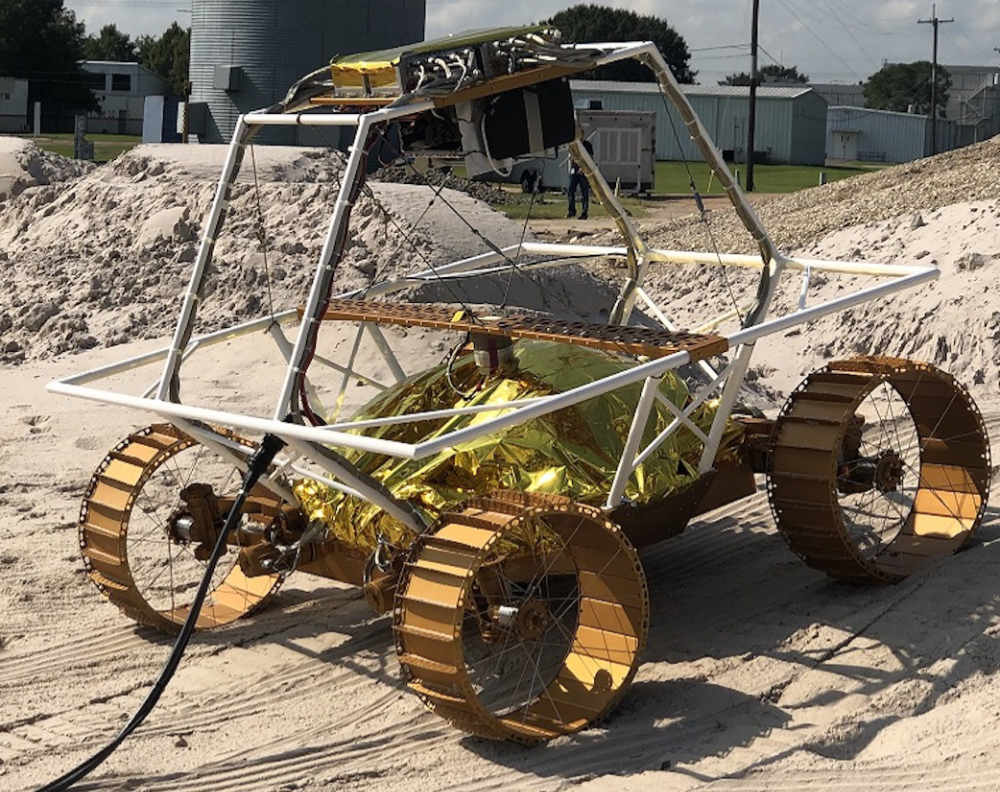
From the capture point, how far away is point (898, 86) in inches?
4188

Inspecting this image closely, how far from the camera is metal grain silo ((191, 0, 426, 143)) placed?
2908 centimetres

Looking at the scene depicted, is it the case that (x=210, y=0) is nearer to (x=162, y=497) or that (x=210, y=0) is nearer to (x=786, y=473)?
(x=162, y=497)

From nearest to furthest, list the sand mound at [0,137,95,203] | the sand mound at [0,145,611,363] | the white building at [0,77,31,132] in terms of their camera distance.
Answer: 1. the sand mound at [0,145,611,363]
2. the sand mound at [0,137,95,203]
3. the white building at [0,77,31,132]

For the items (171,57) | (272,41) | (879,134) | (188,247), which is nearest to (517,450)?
(188,247)

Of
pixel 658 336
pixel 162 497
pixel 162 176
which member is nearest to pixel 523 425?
pixel 658 336

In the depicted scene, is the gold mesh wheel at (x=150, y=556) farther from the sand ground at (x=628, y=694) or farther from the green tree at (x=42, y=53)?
the green tree at (x=42, y=53)

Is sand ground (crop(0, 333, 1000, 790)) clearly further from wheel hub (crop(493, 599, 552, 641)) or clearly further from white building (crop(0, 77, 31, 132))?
white building (crop(0, 77, 31, 132))

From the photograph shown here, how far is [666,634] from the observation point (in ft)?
23.4

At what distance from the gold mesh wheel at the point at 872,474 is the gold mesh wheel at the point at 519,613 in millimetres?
A: 1282

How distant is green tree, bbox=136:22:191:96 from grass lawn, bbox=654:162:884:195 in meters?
32.8

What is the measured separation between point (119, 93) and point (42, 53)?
3.37m

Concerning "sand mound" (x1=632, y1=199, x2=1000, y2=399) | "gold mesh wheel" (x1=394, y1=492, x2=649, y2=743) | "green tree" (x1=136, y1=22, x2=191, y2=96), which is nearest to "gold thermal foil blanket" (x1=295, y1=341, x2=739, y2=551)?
"gold mesh wheel" (x1=394, y1=492, x2=649, y2=743)

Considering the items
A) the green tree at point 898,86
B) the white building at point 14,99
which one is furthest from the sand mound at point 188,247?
the green tree at point 898,86

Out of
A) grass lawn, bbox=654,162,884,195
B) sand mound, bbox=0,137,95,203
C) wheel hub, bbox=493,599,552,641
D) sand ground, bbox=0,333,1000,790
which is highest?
grass lawn, bbox=654,162,884,195
